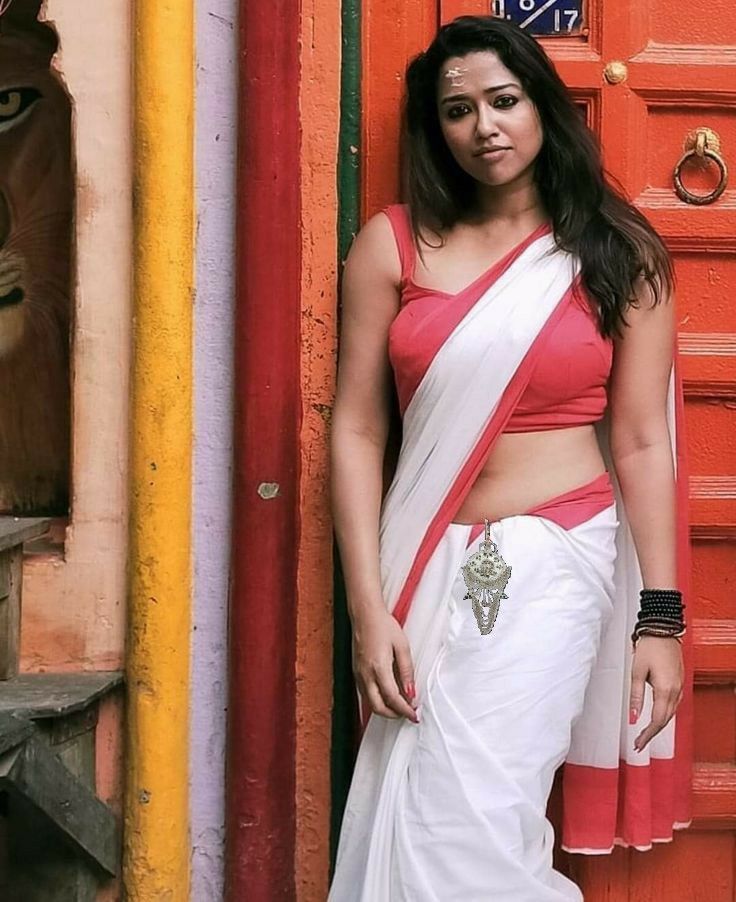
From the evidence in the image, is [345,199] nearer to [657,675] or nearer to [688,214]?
[688,214]

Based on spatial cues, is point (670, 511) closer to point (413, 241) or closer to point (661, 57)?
point (413, 241)

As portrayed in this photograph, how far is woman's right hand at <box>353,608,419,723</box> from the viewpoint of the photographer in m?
1.87

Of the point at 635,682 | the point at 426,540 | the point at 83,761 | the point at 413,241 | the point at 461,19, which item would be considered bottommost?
the point at 83,761

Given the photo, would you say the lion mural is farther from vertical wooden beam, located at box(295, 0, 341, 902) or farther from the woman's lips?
the woman's lips

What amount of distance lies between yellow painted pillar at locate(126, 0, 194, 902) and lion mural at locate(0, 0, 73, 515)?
25 centimetres

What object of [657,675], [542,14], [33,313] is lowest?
[657,675]

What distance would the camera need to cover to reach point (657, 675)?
192cm

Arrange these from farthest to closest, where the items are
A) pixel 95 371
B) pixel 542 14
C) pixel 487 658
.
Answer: pixel 542 14, pixel 95 371, pixel 487 658

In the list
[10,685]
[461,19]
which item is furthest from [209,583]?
[461,19]

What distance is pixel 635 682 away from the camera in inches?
75.9

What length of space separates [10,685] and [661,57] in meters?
1.50

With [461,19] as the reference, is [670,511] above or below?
below

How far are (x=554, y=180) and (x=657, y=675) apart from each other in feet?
2.51

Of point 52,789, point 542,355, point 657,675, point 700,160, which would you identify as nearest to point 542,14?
point 700,160
